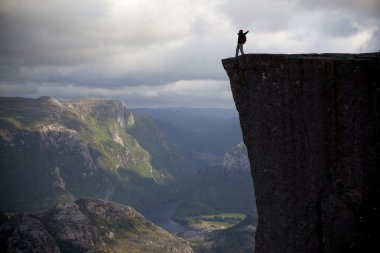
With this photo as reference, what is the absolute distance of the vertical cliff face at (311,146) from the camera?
22.1m

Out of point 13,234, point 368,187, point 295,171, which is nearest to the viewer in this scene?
point 368,187

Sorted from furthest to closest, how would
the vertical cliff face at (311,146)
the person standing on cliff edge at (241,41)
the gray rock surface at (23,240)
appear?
1. the gray rock surface at (23,240)
2. the person standing on cliff edge at (241,41)
3. the vertical cliff face at (311,146)

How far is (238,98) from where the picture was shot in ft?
82.3

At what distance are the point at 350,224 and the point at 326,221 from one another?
1.22 meters

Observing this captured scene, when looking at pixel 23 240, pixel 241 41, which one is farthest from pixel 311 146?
pixel 23 240

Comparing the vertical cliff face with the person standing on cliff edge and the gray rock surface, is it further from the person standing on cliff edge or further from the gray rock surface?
the gray rock surface

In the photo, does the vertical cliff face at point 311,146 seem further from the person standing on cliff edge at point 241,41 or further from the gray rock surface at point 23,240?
the gray rock surface at point 23,240

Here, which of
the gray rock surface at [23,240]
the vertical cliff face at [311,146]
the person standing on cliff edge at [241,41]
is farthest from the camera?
the gray rock surface at [23,240]

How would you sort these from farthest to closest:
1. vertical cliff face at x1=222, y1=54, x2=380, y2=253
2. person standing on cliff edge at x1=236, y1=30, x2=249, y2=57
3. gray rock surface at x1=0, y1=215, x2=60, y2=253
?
gray rock surface at x1=0, y1=215, x2=60, y2=253 → person standing on cliff edge at x1=236, y1=30, x2=249, y2=57 → vertical cliff face at x1=222, y1=54, x2=380, y2=253

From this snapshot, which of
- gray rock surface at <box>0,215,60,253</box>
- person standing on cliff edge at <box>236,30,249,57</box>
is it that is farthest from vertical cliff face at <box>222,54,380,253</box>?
gray rock surface at <box>0,215,60,253</box>

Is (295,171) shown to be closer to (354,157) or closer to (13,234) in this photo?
(354,157)

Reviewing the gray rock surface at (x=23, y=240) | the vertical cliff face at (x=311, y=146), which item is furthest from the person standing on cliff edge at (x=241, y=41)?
the gray rock surface at (x=23, y=240)

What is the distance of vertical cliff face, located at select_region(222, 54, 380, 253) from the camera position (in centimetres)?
2209

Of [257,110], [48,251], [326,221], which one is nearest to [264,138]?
[257,110]
